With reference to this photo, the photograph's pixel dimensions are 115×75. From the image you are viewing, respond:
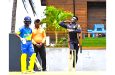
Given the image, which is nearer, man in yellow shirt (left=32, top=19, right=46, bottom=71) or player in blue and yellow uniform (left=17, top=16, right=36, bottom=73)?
player in blue and yellow uniform (left=17, top=16, right=36, bottom=73)

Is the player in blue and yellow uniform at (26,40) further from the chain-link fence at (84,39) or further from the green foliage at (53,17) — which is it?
the green foliage at (53,17)

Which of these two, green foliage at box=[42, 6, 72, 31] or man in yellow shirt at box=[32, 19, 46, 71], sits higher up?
green foliage at box=[42, 6, 72, 31]

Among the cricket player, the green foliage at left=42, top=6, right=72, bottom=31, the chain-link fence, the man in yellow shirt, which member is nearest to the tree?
the green foliage at left=42, top=6, right=72, bottom=31

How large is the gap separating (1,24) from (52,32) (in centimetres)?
2585

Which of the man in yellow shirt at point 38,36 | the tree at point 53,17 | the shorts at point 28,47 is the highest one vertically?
the tree at point 53,17

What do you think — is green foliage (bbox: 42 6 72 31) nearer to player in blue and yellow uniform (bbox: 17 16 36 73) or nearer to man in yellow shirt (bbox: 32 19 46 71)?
man in yellow shirt (bbox: 32 19 46 71)

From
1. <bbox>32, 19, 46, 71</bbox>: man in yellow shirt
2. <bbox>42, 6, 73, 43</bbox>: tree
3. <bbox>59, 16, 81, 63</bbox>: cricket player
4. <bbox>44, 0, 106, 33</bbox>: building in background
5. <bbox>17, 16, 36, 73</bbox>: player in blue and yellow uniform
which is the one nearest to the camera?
<bbox>17, 16, 36, 73</bbox>: player in blue and yellow uniform

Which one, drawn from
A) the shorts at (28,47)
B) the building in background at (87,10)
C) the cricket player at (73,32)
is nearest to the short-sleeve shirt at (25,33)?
the shorts at (28,47)

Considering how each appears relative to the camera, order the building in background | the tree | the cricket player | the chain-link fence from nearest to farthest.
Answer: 1. the cricket player
2. the chain-link fence
3. the tree
4. the building in background

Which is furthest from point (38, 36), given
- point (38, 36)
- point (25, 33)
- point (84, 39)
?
point (84, 39)

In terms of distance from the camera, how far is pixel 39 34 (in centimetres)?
1134

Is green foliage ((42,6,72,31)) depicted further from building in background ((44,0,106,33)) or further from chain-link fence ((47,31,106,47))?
building in background ((44,0,106,33))

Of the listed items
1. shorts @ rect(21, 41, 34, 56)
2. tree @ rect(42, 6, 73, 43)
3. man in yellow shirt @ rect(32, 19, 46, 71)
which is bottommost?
shorts @ rect(21, 41, 34, 56)

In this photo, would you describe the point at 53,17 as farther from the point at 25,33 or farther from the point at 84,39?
the point at 25,33
